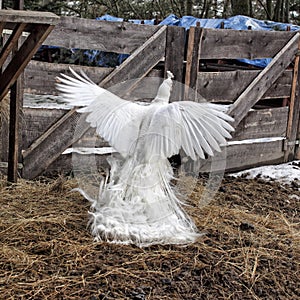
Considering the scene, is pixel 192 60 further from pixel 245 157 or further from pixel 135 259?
pixel 135 259

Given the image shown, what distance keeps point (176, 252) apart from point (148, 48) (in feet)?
7.51

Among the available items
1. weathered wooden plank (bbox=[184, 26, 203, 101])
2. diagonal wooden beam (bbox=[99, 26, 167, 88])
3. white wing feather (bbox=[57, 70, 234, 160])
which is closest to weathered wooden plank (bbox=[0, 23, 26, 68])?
white wing feather (bbox=[57, 70, 234, 160])

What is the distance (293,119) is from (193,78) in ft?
6.24

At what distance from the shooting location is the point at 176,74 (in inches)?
198

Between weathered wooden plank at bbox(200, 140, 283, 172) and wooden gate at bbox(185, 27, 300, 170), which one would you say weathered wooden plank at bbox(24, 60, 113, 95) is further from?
weathered wooden plank at bbox(200, 140, 283, 172)

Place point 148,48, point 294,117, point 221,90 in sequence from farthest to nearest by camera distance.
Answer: point 294,117 → point 221,90 → point 148,48

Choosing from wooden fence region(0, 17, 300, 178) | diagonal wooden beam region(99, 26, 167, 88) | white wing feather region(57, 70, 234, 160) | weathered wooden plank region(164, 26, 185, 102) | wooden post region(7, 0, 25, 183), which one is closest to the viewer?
white wing feather region(57, 70, 234, 160)

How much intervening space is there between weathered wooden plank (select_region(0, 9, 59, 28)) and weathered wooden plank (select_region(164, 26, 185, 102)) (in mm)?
2176

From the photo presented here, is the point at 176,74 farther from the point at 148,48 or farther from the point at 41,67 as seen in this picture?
the point at 41,67

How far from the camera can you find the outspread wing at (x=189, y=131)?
125 inches

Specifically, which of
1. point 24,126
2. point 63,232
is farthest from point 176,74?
point 63,232

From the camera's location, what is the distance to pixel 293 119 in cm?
631

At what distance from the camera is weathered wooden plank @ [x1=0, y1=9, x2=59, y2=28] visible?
2549mm

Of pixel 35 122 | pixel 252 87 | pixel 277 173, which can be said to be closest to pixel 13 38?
pixel 35 122
